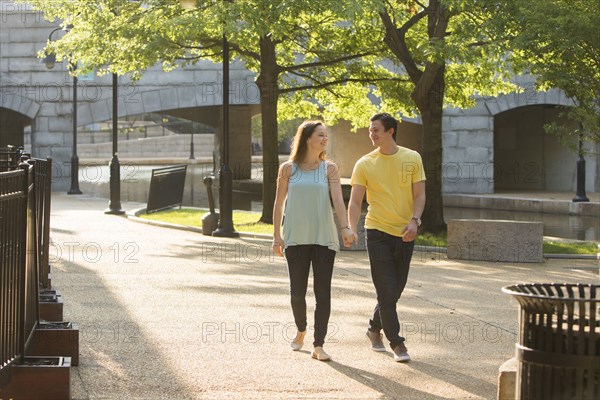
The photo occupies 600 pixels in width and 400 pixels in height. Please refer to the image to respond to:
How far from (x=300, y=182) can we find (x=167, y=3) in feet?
47.3

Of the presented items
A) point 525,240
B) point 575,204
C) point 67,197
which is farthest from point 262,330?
point 67,197

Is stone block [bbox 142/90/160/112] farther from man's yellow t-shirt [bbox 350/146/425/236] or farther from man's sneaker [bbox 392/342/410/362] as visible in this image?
man's sneaker [bbox 392/342/410/362]

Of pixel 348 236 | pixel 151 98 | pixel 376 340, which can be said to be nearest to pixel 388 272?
pixel 348 236

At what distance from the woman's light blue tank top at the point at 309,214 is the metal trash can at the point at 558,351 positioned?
124 inches

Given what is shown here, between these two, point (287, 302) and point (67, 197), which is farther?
point (67, 197)

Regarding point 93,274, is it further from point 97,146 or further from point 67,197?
point 97,146

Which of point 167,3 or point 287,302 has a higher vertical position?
point 167,3

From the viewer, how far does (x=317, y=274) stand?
8500 millimetres

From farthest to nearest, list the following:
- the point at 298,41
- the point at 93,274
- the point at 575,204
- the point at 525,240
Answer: the point at 575,204 < the point at 298,41 < the point at 525,240 < the point at 93,274

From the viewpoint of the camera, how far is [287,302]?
1159cm

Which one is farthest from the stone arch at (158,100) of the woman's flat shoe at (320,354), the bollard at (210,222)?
the woman's flat shoe at (320,354)

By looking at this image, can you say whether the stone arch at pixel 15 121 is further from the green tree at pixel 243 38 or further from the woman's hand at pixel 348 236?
the woman's hand at pixel 348 236

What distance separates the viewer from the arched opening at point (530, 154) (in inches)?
1603

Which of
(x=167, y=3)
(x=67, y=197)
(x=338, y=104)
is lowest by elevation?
(x=67, y=197)
